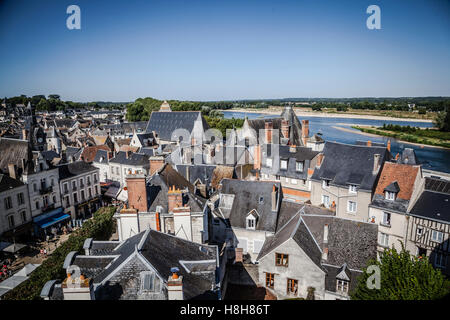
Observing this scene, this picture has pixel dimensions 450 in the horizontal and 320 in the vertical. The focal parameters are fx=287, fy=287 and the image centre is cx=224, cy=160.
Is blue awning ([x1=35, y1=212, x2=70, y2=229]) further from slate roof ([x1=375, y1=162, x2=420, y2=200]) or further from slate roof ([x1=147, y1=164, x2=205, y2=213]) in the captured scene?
slate roof ([x1=375, y1=162, x2=420, y2=200])

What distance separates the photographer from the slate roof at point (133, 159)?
36.5 meters

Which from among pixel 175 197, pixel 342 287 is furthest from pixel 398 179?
pixel 175 197

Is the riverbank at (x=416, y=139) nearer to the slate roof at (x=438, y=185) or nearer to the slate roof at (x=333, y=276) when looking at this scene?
the slate roof at (x=438, y=185)

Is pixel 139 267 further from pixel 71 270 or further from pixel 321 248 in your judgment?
pixel 321 248

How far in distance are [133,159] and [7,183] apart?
14743 mm

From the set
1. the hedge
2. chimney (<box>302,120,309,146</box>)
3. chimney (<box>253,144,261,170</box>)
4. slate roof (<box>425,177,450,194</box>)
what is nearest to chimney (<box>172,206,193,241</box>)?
the hedge

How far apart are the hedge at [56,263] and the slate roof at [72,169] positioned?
10228 millimetres

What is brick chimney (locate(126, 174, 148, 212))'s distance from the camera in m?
14.7

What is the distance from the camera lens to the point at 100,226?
2070 cm

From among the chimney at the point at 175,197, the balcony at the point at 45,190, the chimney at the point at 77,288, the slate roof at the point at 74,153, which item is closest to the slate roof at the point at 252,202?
the chimney at the point at 175,197

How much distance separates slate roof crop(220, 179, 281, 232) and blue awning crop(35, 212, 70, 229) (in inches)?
685

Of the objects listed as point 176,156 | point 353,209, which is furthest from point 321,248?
point 176,156

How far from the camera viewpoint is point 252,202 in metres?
19.7

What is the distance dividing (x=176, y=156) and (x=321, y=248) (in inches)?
827
